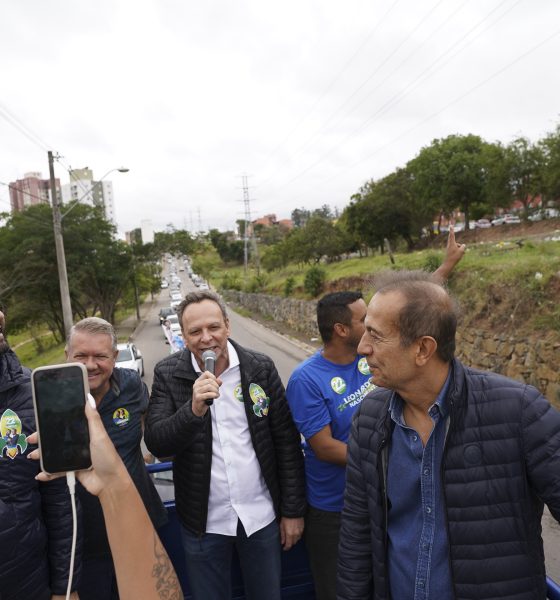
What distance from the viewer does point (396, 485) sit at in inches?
67.4

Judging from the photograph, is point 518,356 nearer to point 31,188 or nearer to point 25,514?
point 25,514

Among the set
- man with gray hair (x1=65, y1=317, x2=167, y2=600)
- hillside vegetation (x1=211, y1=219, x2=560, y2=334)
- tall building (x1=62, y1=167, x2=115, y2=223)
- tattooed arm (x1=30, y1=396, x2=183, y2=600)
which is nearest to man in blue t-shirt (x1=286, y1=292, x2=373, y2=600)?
man with gray hair (x1=65, y1=317, x2=167, y2=600)

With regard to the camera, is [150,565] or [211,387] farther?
[211,387]

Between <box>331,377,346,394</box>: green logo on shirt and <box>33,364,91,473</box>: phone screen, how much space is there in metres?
1.47

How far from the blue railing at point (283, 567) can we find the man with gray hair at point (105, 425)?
15 centimetres

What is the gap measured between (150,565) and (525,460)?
116cm

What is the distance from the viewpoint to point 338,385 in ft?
8.41

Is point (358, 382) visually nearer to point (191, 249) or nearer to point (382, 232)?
point (382, 232)

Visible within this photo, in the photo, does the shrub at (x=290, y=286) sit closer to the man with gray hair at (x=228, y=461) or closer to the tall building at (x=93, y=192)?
the tall building at (x=93, y=192)

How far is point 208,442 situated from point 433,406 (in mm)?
1153

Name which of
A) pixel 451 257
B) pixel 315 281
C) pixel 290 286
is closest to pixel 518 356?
pixel 451 257

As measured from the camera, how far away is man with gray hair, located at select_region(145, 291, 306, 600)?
235cm

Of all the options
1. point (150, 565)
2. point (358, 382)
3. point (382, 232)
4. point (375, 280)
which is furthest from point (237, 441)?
point (382, 232)

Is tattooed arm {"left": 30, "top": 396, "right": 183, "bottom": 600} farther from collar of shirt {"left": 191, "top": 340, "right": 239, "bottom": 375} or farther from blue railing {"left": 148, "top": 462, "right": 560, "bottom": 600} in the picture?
blue railing {"left": 148, "top": 462, "right": 560, "bottom": 600}
